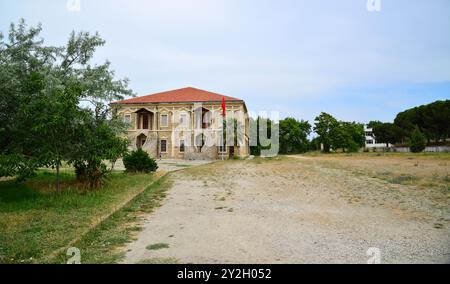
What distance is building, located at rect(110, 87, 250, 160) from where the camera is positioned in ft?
146

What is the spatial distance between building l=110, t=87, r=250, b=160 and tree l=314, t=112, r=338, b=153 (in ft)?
87.9

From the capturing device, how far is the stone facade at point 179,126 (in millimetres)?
44625

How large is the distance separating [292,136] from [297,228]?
2662 inches

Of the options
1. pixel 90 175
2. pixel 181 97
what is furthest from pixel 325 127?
pixel 90 175

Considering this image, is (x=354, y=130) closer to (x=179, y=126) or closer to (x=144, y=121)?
(x=179, y=126)

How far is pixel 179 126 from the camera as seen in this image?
151ft

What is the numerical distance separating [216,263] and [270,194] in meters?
7.19

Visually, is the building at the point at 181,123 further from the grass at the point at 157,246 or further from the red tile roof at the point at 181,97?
the grass at the point at 157,246

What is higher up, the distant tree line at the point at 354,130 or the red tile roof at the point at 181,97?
the red tile roof at the point at 181,97
